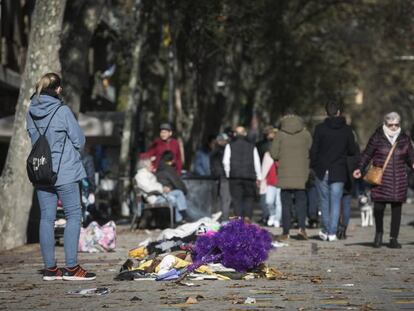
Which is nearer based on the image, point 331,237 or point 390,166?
point 390,166

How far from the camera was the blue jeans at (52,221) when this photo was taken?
440 inches

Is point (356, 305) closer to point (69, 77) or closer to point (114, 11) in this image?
point (69, 77)

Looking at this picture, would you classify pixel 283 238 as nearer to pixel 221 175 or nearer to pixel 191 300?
pixel 221 175

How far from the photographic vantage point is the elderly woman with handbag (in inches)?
594

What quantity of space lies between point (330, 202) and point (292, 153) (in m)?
1.19

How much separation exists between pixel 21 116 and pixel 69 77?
346cm

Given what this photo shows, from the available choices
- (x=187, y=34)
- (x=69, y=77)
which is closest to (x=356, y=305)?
(x=69, y=77)

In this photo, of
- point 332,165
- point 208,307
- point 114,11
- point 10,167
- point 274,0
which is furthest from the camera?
point 114,11

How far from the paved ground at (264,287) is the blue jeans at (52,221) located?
1.00 feet

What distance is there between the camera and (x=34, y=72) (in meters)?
15.7

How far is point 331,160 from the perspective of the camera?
16.8 metres

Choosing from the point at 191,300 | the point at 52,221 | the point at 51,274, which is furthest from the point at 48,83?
the point at 191,300

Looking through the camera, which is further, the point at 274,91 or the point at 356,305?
the point at 274,91

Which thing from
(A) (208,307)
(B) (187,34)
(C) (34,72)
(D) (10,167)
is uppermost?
(B) (187,34)
